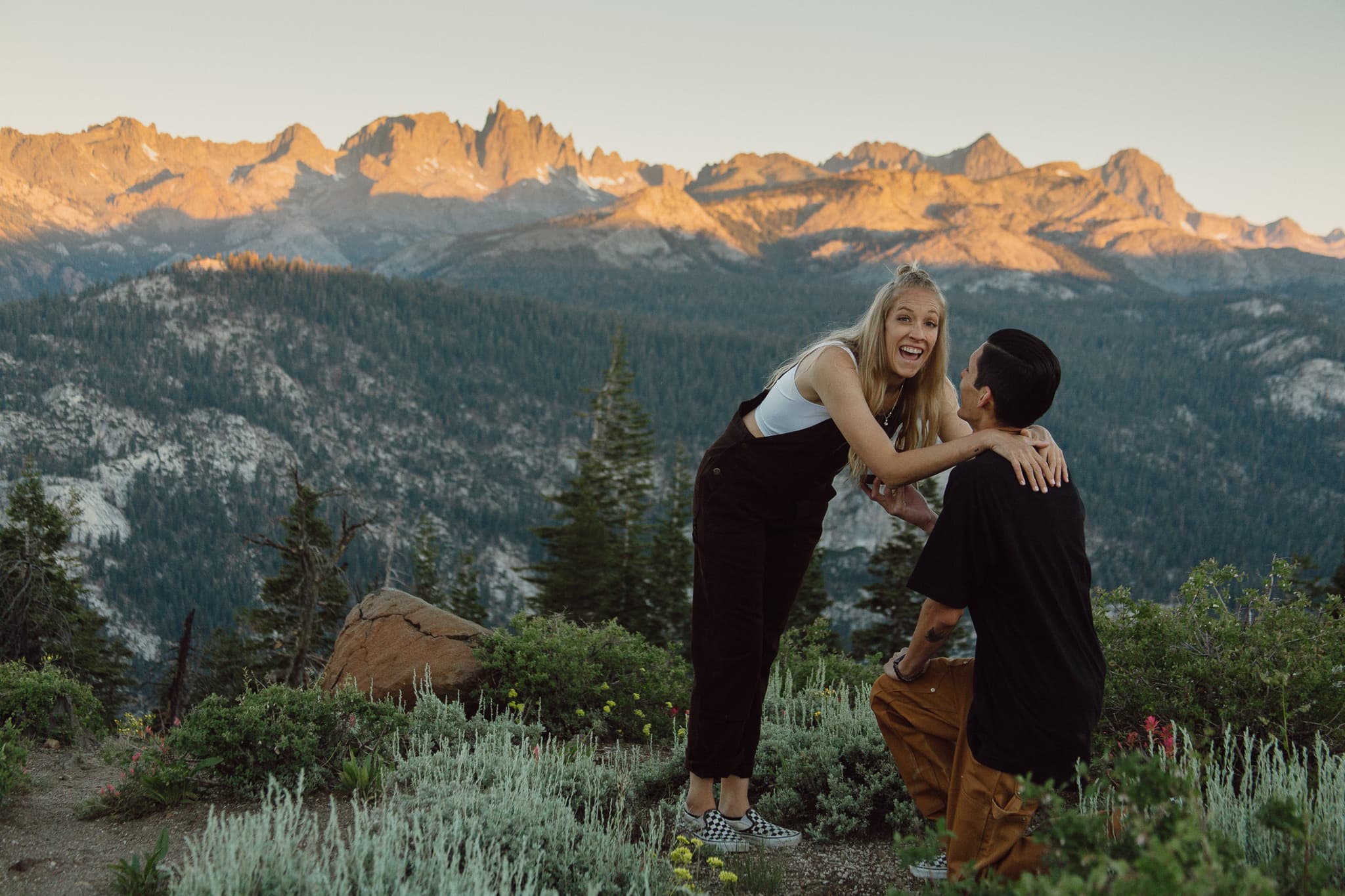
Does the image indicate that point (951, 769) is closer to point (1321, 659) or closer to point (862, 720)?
point (862, 720)

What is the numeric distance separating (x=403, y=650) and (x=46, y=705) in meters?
3.14

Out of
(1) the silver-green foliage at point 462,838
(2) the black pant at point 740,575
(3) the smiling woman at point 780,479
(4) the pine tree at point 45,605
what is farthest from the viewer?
(4) the pine tree at point 45,605

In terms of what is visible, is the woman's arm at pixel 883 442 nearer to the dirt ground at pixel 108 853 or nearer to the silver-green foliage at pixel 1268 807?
the silver-green foliage at pixel 1268 807

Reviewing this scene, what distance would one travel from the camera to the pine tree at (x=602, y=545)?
1484 inches

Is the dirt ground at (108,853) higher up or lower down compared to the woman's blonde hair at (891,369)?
lower down

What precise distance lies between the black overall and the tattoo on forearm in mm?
838

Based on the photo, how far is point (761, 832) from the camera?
4.69 m

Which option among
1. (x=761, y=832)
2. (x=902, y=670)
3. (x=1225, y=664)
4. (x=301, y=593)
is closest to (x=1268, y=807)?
(x=902, y=670)

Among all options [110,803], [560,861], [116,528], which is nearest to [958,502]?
[560,861]

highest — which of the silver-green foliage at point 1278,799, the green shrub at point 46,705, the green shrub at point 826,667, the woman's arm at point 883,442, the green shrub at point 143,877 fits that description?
the woman's arm at point 883,442

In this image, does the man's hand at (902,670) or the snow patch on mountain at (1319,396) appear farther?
the snow patch on mountain at (1319,396)

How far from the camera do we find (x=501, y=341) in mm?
187500

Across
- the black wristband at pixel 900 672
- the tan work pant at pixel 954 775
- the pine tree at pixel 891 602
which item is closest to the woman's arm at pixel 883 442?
the black wristband at pixel 900 672

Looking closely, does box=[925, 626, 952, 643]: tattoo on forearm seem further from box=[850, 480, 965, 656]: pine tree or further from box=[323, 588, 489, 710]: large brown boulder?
box=[850, 480, 965, 656]: pine tree
